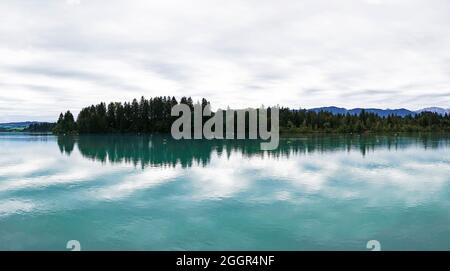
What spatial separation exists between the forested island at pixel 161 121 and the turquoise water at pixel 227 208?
10745 centimetres

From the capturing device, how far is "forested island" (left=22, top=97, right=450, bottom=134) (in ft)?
470

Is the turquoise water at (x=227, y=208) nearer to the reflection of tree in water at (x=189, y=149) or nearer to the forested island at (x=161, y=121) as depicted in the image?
the reflection of tree in water at (x=189, y=149)

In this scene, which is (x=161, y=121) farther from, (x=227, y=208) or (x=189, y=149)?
(x=227, y=208)

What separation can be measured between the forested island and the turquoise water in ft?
353

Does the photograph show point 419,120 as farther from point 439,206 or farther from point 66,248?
point 66,248

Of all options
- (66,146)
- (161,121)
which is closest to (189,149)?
(66,146)

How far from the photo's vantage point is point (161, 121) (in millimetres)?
142250

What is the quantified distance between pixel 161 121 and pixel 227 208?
124115 mm

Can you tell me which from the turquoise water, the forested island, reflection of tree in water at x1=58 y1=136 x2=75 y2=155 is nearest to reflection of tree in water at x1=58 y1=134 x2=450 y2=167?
reflection of tree in water at x1=58 y1=136 x2=75 y2=155

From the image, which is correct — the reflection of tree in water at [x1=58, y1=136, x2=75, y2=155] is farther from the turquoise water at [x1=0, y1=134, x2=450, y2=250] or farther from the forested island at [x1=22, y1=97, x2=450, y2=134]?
the forested island at [x1=22, y1=97, x2=450, y2=134]

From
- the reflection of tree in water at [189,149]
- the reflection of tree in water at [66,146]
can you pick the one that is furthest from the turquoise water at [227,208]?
the reflection of tree in water at [66,146]

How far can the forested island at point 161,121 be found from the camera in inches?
5639

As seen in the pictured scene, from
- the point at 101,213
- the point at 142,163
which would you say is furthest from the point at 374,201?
the point at 142,163

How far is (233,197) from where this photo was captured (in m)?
24.3
